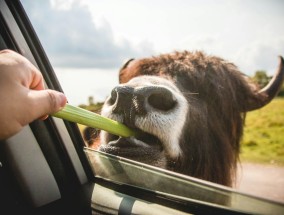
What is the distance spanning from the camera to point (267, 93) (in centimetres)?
384

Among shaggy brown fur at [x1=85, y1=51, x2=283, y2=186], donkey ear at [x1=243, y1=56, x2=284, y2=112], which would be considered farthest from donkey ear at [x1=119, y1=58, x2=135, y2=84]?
donkey ear at [x1=243, y1=56, x2=284, y2=112]

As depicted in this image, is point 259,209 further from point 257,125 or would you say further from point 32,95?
point 257,125

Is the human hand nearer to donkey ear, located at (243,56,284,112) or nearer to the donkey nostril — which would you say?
the donkey nostril

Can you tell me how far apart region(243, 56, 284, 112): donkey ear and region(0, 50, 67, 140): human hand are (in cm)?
307

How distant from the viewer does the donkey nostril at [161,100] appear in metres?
2.35

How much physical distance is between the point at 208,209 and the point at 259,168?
12.6 ft

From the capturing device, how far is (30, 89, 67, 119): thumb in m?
1.19

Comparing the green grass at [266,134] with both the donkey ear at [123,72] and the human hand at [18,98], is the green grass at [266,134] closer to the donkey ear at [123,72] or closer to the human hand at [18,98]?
the donkey ear at [123,72]

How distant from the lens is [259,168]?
486 cm

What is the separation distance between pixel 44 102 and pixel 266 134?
285cm

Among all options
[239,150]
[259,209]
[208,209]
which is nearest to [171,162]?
[208,209]

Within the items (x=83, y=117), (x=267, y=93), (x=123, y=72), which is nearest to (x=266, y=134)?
(x=267, y=93)

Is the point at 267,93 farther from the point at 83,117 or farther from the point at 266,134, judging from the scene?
the point at 83,117

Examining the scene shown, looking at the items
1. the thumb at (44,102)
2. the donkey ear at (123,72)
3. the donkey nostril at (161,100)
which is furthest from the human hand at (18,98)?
the donkey ear at (123,72)
